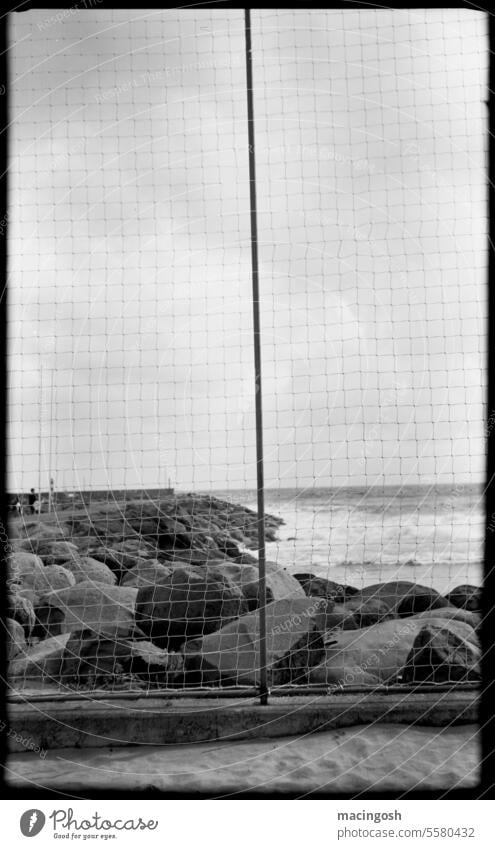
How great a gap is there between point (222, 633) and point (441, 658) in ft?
4.46

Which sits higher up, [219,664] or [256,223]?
[256,223]

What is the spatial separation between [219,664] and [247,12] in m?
3.89

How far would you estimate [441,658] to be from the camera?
Result: 4355mm

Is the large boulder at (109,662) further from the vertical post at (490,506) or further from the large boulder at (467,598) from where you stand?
the large boulder at (467,598)

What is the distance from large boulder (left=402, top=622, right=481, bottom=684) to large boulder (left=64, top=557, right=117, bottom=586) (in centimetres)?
366

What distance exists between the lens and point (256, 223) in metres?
4.26

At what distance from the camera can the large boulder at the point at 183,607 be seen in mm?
5332

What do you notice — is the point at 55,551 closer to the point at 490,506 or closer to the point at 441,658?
the point at 441,658

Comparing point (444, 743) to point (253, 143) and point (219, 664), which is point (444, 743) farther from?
point (253, 143)

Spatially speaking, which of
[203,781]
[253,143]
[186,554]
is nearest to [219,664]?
[203,781]

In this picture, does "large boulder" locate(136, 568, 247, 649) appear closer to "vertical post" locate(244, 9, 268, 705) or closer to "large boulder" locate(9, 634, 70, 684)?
"large boulder" locate(9, 634, 70, 684)

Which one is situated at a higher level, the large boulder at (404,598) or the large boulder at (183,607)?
the large boulder at (183,607)

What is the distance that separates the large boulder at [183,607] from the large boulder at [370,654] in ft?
Result: 2.68

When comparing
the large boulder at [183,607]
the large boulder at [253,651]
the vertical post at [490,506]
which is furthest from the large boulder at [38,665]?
the vertical post at [490,506]
